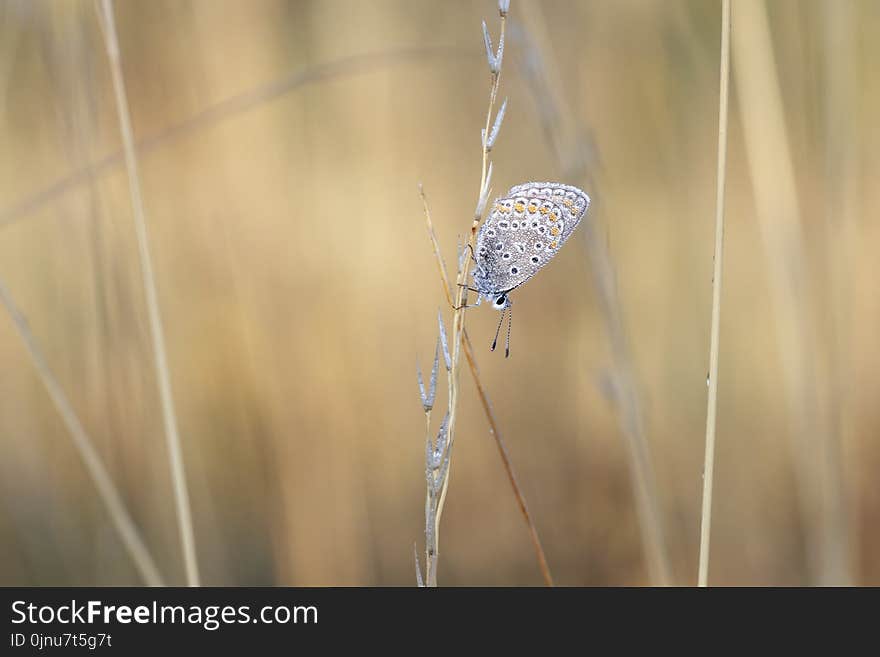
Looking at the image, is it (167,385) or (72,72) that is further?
(72,72)

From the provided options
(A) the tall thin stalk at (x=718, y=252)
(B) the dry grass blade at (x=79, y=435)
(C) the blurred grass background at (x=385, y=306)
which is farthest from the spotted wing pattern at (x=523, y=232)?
(B) the dry grass blade at (x=79, y=435)

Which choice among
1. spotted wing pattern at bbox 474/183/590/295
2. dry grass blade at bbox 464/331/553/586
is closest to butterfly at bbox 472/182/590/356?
spotted wing pattern at bbox 474/183/590/295

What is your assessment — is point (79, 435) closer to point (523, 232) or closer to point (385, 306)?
point (523, 232)

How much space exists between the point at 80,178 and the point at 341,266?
1577 millimetres

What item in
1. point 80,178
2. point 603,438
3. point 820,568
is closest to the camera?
point 80,178

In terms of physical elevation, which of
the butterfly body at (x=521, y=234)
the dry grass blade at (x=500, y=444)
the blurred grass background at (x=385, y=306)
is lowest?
the dry grass blade at (x=500, y=444)

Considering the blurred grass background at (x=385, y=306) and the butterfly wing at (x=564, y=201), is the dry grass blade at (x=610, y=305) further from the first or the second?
the blurred grass background at (x=385, y=306)

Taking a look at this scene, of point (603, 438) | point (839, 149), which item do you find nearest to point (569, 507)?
point (603, 438)

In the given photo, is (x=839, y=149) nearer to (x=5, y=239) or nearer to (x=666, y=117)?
(x=666, y=117)

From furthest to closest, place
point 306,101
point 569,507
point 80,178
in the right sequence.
→ point 569,507 < point 306,101 < point 80,178

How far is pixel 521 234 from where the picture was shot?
889 millimetres

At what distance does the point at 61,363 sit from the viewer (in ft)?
6.40

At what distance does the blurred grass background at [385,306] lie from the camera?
4.76 feet

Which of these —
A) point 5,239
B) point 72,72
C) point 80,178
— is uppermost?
point 5,239
